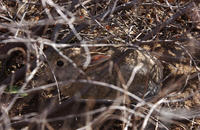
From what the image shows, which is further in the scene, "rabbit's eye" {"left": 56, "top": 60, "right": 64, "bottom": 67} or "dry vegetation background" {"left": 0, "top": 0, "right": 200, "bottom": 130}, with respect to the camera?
"rabbit's eye" {"left": 56, "top": 60, "right": 64, "bottom": 67}

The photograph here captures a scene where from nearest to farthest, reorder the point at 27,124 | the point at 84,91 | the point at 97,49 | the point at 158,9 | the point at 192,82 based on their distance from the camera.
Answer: the point at 27,124 → the point at 84,91 → the point at 97,49 → the point at 192,82 → the point at 158,9

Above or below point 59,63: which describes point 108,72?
below

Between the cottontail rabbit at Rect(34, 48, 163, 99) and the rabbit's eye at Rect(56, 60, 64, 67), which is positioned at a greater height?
the rabbit's eye at Rect(56, 60, 64, 67)

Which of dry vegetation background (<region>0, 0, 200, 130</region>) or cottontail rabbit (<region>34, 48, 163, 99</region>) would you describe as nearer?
dry vegetation background (<region>0, 0, 200, 130</region>)

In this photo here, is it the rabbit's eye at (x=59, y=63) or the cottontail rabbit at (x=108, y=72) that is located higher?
the rabbit's eye at (x=59, y=63)

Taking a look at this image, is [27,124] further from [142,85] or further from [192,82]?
[192,82]

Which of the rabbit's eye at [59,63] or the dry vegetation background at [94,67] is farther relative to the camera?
the rabbit's eye at [59,63]

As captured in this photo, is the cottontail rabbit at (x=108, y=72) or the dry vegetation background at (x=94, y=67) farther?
the cottontail rabbit at (x=108, y=72)

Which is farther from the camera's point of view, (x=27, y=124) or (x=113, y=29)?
(x=113, y=29)

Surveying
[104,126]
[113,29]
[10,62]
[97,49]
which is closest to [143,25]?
[113,29]

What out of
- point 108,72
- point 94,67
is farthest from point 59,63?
point 108,72

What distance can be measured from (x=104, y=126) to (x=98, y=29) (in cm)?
113

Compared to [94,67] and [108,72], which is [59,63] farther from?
[108,72]

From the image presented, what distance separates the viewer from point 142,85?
3.34 m
